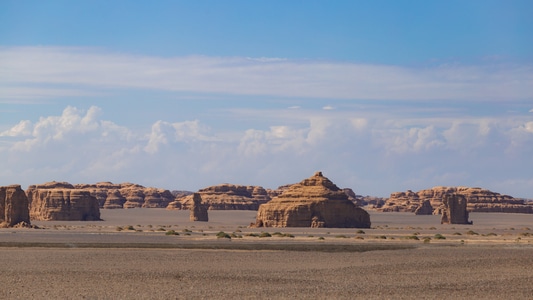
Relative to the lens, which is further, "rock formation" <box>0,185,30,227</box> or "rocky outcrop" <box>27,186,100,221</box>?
"rocky outcrop" <box>27,186,100,221</box>

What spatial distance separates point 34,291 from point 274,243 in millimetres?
33817

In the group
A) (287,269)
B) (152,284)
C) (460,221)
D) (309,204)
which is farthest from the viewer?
A: (460,221)

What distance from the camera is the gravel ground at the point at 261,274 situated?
3094cm

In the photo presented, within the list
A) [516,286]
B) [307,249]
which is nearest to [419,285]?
[516,286]

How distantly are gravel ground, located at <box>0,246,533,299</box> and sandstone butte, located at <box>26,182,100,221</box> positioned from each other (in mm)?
77224

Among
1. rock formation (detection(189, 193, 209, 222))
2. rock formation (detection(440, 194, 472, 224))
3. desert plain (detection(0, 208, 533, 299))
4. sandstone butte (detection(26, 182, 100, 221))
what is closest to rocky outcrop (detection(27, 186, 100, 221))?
sandstone butte (detection(26, 182, 100, 221))

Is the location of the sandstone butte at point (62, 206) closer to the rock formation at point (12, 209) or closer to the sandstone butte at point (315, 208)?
the rock formation at point (12, 209)

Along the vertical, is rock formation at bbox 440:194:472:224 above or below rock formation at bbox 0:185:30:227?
above

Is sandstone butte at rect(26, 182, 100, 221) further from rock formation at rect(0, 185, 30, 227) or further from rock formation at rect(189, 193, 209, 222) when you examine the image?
rock formation at rect(0, 185, 30, 227)

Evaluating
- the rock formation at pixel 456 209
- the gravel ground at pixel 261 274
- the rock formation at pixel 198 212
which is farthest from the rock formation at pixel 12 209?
the rock formation at pixel 456 209

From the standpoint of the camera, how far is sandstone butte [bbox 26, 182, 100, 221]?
423 feet

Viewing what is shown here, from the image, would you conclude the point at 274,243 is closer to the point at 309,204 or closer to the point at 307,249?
the point at 307,249

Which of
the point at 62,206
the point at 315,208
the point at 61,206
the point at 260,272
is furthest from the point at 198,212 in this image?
the point at 260,272

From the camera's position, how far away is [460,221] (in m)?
125
